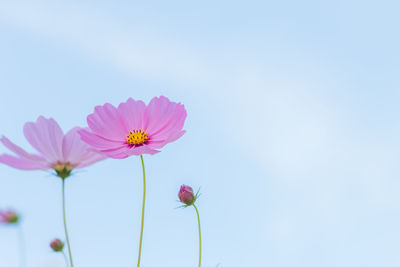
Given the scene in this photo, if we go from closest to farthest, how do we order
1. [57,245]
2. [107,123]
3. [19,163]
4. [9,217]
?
[19,163] → [107,123] → [57,245] → [9,217]

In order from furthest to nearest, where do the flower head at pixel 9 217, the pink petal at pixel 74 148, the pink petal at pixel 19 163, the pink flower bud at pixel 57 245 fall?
the flower head at pixel 9 217
the pink flower bud at pixel 57 245
the pink petal at pixel 74 148
the pink petal at pixel 19 163

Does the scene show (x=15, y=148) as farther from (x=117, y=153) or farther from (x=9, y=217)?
(x=9, y=217)

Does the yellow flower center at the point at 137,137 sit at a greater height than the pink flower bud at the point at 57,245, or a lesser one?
greater

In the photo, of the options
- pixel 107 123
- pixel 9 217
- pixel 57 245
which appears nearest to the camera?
pixel 107 123

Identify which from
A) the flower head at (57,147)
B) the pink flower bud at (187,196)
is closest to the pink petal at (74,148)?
the flower head at (57,147)

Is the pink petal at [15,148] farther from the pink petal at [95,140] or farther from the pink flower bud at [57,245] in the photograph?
the pink flower bud at [57,245]

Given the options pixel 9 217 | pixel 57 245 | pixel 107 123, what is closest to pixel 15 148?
pixel 107 123

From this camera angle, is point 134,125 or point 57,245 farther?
point 57,245

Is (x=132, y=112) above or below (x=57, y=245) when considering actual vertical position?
above
